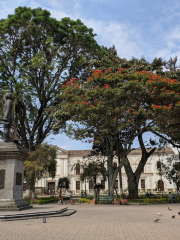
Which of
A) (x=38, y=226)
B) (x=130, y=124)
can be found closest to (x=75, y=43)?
(x=130, y=124)

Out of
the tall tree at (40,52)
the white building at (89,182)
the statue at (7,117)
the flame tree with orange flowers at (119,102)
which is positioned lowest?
the white building at (89,182)

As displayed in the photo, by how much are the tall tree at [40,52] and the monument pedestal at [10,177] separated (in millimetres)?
11106

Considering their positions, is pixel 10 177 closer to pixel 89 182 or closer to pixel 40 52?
pixel 40 52

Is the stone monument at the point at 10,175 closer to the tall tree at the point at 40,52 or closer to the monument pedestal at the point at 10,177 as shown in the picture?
the monument pedestal at the point at 10,177

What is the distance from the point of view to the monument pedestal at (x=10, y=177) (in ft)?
34.1

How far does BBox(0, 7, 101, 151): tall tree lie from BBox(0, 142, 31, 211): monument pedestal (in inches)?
437

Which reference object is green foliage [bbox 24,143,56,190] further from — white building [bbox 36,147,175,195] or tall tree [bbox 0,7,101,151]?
white building [bbox 36,147,175,195]

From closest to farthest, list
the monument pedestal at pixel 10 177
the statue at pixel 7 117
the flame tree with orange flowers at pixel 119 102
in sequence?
the monument pedestal at pixel 10 177 < the statue at pixel 7 117 < the flame tree with orange flowers at pixel 119 102

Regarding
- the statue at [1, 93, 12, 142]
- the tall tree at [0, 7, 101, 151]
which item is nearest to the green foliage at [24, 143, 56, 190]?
the tall tree at [0, 7, 101, 151]

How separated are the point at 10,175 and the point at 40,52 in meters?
13.5

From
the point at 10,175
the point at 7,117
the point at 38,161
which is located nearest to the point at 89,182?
the point at 38,161

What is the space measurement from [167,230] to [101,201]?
14.3 m

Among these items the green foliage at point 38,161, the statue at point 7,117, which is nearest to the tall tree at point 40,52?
the green foliage at point 38,161

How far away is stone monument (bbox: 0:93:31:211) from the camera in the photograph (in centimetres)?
1043
